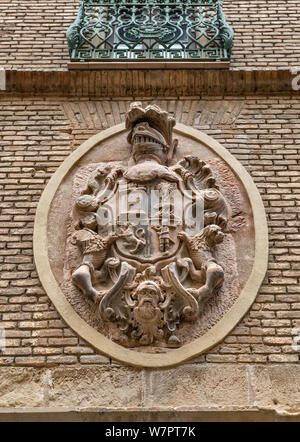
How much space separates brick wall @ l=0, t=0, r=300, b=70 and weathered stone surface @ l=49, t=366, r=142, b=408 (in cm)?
346

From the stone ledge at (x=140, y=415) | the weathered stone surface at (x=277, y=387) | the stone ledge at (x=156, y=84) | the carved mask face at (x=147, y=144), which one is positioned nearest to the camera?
the stone ledge at (x=140, y=415)

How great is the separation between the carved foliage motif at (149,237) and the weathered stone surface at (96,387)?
25 centimetres

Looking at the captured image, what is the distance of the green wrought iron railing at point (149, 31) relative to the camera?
6.75m

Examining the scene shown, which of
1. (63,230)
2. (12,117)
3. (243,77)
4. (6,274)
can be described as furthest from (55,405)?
(243,77)

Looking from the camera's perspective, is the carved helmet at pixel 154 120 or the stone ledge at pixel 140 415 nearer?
the stone ledge at pixel 140 415

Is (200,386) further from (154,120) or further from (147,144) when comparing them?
(154,120)

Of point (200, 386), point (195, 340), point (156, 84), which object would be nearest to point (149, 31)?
point (156, 84)

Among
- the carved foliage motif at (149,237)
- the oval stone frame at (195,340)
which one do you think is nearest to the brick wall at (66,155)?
the oval stone frame at (195,340)

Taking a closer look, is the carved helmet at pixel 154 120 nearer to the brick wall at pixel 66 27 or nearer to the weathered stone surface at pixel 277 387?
the brick wall at pixel 66 27

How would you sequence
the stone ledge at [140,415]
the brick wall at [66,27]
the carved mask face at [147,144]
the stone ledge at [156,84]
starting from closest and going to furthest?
the stone ledge at [140,415], the carved mask face at [147,144], the stone ledge at [156,84], the brick wall at [66,27]

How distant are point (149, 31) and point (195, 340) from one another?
367 cm

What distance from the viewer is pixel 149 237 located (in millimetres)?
4996

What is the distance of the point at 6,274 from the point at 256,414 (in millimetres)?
2113

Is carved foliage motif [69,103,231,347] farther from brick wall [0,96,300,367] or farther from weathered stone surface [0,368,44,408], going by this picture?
weathered stone surface [0,368,44,408]
